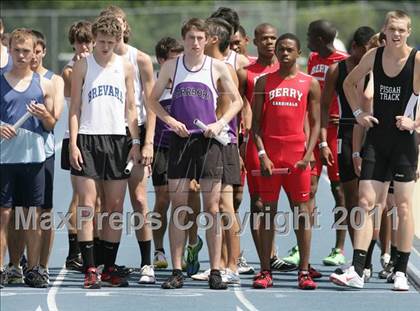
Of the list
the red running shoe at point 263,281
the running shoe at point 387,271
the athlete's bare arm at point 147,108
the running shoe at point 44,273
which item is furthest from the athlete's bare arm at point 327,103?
the running shoe at point 44,273

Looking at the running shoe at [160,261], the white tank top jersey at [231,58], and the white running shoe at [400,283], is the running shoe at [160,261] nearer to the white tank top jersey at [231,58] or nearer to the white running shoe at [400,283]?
the white tank top jersey at [231,58]

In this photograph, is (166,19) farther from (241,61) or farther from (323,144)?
(323,144)

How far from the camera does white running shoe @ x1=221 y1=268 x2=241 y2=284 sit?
11.9 m

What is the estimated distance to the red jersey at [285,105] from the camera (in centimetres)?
1191

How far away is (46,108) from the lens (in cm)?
1158

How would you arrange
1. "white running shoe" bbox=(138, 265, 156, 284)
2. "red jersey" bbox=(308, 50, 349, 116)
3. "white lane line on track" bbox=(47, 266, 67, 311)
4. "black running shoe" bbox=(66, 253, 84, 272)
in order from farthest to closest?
"red jersey" bbox=(308, 50, 349, 116), "black running shoe" bbox=(66, 253, 84, 272), "white running shoe" bbox=(138, 265, 156, 284), "white lane line on track" bbox=(47, 266, 67, 311)

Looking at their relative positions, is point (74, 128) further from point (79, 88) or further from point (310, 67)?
point (310, 67)

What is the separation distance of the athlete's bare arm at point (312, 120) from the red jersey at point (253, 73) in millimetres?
652

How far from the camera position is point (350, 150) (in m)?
12.9

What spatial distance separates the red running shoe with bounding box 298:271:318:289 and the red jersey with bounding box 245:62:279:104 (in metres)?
1.65

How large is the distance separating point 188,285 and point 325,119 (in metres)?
1.95

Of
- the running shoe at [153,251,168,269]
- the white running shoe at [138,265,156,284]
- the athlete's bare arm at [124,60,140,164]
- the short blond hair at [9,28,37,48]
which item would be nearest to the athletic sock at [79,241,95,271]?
the white running shoe at [138,265,156,284]

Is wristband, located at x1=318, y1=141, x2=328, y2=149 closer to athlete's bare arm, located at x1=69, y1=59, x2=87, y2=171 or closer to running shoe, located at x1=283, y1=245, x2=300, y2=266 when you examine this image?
running shoe, located at x1=283, y1=245, x2=300, y2=266

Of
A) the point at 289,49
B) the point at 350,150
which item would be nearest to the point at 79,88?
the point at 289,49
